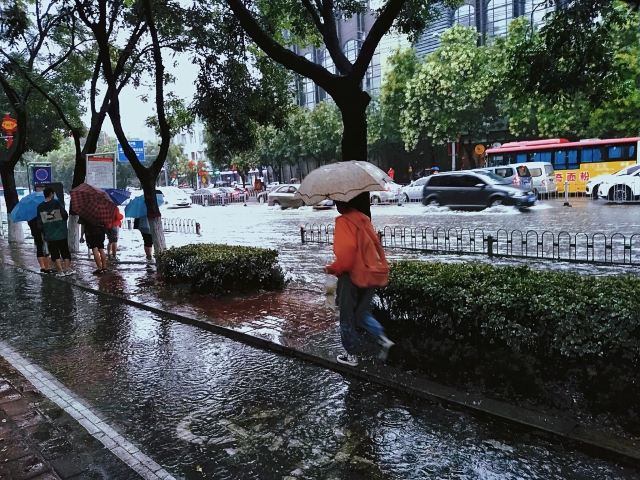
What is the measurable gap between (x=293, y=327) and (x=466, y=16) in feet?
132

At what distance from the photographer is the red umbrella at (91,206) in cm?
1045

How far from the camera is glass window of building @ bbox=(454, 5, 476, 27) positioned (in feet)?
132

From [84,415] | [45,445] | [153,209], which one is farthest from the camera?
[153,209]

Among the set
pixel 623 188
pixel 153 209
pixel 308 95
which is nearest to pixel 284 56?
pixel 153 209

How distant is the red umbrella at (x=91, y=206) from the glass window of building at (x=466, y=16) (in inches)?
1430

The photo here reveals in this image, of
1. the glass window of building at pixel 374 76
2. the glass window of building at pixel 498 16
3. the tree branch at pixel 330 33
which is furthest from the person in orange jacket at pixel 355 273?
the glass window of building at pixel 374 76

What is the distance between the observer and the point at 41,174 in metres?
17.2

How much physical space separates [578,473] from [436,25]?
43186 mm

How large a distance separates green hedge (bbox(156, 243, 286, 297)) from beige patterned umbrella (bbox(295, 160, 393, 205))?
3.43 meters

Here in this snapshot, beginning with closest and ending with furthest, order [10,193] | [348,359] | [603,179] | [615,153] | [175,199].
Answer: [348,359] → [10,193] → [603,179] → [615,153] → [175,199]

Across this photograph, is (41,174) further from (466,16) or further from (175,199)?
(466,16)

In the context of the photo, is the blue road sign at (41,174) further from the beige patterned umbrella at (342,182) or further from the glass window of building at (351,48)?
the glass window of building at (351,48)

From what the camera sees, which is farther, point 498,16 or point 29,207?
point 498,16

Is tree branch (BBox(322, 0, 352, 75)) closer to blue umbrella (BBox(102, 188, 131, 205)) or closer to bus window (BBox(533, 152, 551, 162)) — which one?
blue umbrella (BBox(102, 188, 131, 205))
